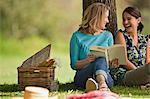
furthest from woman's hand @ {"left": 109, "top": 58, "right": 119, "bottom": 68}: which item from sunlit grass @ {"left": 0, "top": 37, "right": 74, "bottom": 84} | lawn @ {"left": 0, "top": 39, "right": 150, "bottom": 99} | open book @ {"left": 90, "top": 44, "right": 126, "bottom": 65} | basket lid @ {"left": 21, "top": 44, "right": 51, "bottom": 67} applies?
basket lid @ {"left": 21, "top": 44, "right": 51, "bottom": 67}

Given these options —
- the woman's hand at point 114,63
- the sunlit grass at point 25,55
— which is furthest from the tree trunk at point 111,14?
the sunlit grass at point 25,55

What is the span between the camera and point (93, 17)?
2410 mm

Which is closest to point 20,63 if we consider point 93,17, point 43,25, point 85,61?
point 43,25

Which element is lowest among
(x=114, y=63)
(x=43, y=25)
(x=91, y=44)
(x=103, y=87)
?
(x=103, y=87)

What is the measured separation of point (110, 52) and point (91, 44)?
0.38 feet

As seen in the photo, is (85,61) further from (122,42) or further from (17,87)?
(17,87)

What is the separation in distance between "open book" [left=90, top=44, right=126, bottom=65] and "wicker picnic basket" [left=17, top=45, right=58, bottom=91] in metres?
0.26

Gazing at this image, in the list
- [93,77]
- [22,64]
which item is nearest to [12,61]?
[22,64]

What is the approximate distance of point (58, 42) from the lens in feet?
8.28

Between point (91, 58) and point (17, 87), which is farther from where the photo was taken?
point (17, 87)

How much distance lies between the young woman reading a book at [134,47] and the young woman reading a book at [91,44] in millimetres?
102

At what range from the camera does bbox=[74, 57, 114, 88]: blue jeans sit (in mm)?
2375

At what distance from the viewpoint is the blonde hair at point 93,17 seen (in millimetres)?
2414

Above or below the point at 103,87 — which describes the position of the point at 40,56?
above
